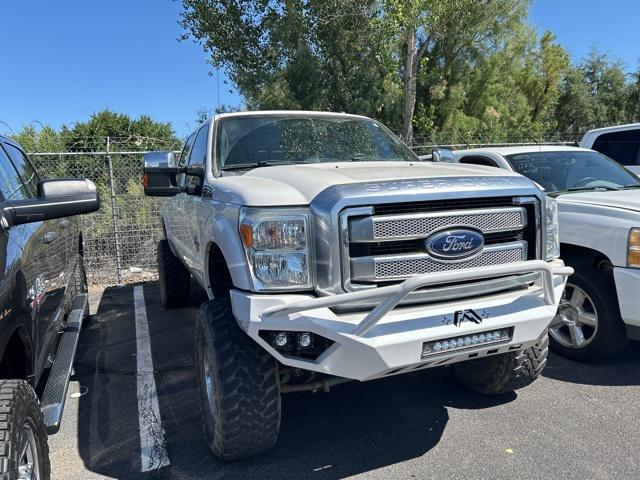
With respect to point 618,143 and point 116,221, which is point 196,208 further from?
point 618,143

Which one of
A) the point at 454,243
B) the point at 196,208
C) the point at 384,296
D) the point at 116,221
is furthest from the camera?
the point at 116,221

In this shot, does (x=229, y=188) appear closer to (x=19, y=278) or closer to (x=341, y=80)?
(x=19, y=278)

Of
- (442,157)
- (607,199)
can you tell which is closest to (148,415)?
(442,157)

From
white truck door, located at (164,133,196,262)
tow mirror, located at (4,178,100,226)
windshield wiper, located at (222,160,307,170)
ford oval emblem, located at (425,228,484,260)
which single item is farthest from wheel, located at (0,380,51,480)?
white truck door, located at (164,133,196,262)

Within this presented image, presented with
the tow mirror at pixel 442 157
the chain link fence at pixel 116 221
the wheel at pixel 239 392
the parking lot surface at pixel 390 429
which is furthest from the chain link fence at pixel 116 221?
the wheel at pixel 239 392

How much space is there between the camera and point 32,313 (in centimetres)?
263

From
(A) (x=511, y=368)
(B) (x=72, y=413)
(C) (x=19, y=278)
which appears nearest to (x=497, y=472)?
(A) (x=511, y=368)

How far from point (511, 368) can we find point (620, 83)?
86.6ft

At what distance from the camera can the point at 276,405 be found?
108 inches

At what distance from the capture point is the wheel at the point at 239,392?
2689mm

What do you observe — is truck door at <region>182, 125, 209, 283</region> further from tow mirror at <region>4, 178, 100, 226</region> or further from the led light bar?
the led light bar

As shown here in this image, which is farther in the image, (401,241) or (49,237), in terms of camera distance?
(49,237)

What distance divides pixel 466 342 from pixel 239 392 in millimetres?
1193

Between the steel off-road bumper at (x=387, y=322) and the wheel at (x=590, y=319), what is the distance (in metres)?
1.66
